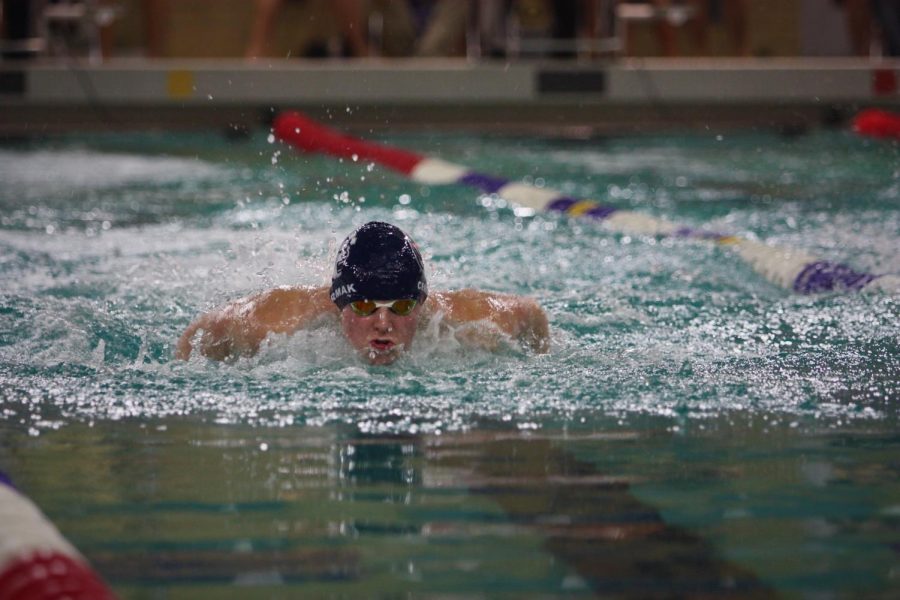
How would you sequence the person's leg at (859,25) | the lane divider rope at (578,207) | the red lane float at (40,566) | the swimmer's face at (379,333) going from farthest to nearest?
1. the person's leg at (859,25)
2. the lane divider rope at (578,207)
3. the swimmer's face at (379,333)
4. the red lane float at (40,566)

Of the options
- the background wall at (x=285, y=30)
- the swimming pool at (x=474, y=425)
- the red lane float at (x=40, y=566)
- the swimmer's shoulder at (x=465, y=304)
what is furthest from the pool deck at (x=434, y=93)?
the red lane float at (x=40, y=566)

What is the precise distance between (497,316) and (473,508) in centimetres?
135

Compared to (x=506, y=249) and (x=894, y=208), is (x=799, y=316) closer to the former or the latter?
(x=506, y=249)

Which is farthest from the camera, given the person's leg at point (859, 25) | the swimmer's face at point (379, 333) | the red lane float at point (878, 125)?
the person's leg at point (859, 25)

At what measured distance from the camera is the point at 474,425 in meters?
3.01

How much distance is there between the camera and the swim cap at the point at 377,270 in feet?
11.5

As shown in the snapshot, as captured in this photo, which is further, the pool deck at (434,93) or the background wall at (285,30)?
the background wall at (285,30)

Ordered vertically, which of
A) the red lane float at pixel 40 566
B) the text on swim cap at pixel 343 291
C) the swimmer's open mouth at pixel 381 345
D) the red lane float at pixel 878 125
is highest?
the red lane float at pixel 878 125

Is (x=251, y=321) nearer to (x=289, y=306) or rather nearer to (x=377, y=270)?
(x=289, y=306)

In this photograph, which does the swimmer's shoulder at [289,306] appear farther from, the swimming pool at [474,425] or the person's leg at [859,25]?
the person's leg at [859,25]

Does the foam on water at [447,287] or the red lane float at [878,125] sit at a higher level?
the red lane float at [878,125]

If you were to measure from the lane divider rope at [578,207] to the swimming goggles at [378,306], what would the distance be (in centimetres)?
167

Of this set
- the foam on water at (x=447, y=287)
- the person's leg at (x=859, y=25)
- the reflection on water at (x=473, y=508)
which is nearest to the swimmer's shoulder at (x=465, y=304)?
the foam on water at (x=447, y=287)

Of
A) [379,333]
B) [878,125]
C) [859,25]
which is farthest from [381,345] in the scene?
[859,25]
